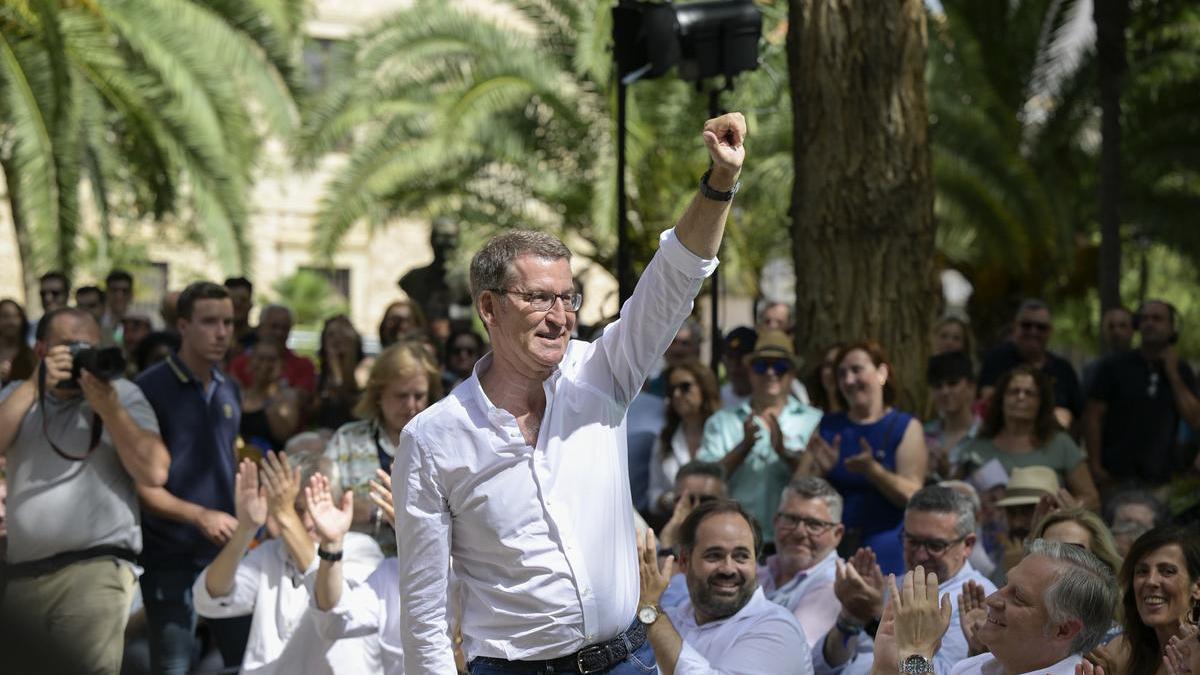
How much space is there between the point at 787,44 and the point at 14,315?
460 centimetres

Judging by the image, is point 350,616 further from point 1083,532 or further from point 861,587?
point 1083,532

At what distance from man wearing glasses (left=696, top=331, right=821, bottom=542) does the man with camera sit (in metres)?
2.61

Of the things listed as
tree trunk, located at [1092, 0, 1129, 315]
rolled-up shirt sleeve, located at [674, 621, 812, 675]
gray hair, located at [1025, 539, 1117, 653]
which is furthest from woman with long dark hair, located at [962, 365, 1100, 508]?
tree trunk, located at [1092, 0, 1129, 315]

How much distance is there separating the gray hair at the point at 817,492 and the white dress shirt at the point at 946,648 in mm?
546

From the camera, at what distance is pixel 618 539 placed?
12.0ft

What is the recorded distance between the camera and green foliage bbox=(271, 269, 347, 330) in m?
28.1

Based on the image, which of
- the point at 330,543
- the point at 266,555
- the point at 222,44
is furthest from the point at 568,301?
the point at 222,44

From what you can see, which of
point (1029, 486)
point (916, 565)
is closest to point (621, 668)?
point (916, 565)

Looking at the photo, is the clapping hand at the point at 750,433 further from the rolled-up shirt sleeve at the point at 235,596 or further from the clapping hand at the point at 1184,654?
the clapping hand at the point at 1184,654

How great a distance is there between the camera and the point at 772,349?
779 centimetres

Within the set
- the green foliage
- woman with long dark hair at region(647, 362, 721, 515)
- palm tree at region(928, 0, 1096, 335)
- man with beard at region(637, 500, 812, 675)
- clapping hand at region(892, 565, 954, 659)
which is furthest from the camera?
the green foliage

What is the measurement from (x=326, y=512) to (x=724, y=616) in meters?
1.36

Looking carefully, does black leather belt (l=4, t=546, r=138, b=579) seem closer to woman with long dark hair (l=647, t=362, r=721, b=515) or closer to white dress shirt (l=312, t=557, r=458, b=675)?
white dress shirt (l=312, t=557, r=458, b=675)

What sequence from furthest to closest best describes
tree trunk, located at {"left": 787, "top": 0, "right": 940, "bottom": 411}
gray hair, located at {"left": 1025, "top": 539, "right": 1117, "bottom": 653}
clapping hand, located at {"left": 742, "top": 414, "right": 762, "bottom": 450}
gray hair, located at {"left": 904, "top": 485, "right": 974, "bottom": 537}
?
tree trunk, located at {"left": 787, "top": 0, "right": 940, "bottom": 411} < clapping hand, located at {"left": 742, "top": 414, "right": 762, "bottom": 450} < gray hair, located at {"left": 904, "top": 485, "right": 974, "bottom": 537} < gray hair, located at {"left": 1025, "top": 539, "right": 1117, "bottom": 653}
